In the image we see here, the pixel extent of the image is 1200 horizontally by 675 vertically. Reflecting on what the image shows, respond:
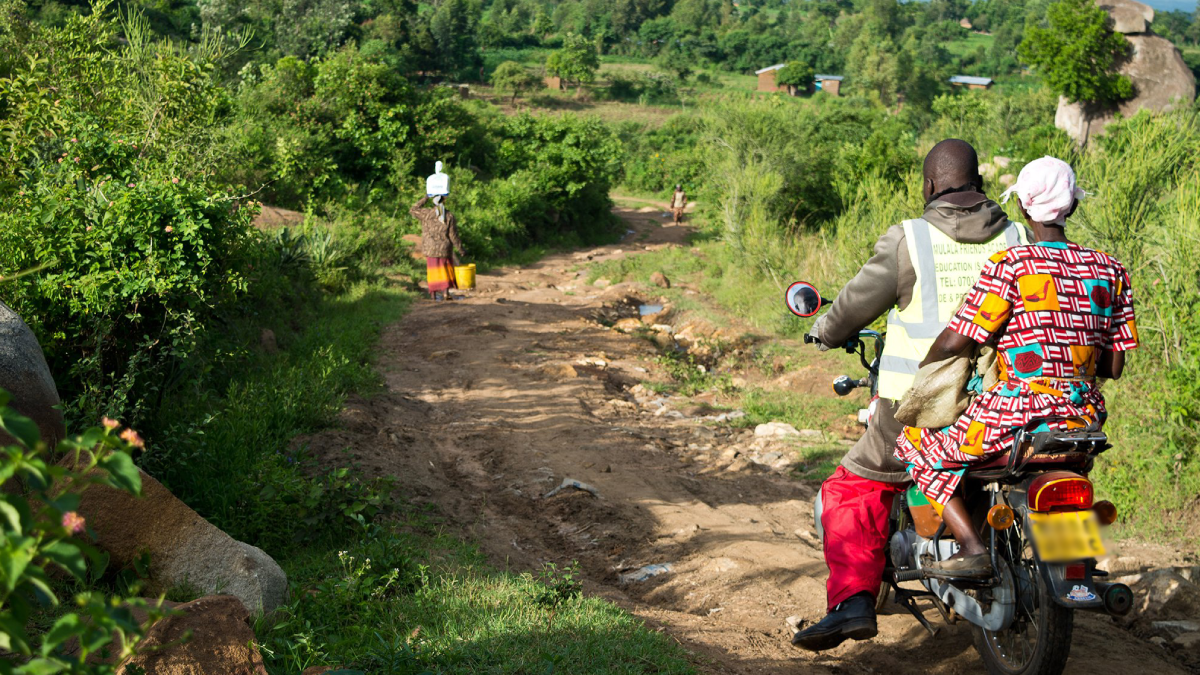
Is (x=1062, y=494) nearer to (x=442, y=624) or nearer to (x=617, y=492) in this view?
(x=442, y=624)

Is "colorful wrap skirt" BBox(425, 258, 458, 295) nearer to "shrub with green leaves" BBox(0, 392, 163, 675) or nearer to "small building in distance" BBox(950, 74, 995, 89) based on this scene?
"shrub with green leaves" BBox(0, 392, 163, 675)

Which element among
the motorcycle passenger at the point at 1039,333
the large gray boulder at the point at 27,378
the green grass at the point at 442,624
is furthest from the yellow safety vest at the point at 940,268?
the large gray boulder at the point at 27,378

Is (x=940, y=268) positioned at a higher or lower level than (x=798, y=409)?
higher

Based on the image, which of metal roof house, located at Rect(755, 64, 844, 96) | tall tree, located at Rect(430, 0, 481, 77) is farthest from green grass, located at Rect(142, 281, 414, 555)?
metal roof house, located at Rect(755, 64, 844, 96)

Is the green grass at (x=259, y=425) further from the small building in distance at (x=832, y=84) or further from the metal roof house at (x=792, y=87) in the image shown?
the small building in distance at (x=832, y=84)

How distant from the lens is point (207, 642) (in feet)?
9.26

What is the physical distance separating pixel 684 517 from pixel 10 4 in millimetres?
8099

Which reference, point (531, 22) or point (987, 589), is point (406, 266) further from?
point (531, 22)

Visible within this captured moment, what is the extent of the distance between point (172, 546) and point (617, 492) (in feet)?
10.0

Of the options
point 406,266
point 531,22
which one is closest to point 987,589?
point 406,266

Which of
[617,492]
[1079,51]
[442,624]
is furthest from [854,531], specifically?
[1079,51]

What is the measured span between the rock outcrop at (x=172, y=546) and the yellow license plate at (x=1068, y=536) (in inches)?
Result: 113

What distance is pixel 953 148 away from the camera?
3412 mm

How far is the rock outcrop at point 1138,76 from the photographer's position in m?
26.4
